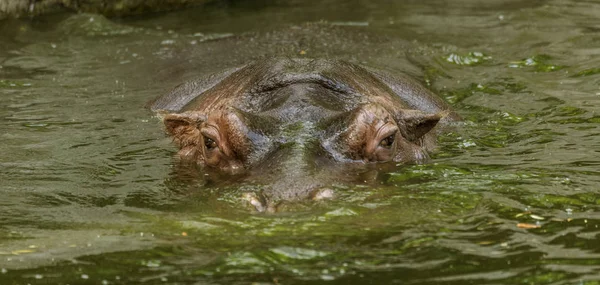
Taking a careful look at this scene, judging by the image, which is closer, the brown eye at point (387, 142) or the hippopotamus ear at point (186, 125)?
the brown eye at point (387, 142)

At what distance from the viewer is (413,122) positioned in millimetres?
5852

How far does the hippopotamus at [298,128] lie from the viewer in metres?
4.79

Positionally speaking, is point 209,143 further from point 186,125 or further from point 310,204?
point 310,204

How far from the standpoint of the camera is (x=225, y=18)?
11.9 m

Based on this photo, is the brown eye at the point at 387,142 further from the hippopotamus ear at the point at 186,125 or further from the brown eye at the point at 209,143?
the hippopotamus ear at the point at 186,125

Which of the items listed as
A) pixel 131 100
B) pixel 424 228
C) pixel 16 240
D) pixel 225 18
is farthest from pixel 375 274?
pixel 225 18

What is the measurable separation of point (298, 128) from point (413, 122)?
0.93m

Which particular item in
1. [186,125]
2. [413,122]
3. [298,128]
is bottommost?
[186,125]

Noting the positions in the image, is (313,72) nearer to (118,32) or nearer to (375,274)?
(375,274)

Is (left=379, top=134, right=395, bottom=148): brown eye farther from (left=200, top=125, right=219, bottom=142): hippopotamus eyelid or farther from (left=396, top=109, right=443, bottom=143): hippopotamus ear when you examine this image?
(left=200, top=125, right=219, bottom=142): hippopotamus eyelid

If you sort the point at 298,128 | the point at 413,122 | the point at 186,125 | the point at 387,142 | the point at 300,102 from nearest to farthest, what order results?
1. the point at 298,128
2. the point at 387,142
3. the point at 300,102
4. the point at 413,122
5. the point at 186,125

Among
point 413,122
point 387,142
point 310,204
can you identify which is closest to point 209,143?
point 387,142

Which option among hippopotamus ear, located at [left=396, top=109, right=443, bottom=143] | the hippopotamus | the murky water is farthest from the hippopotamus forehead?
the murky water

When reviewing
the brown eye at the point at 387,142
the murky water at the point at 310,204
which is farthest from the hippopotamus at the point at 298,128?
the murky water at the point at 310,204
